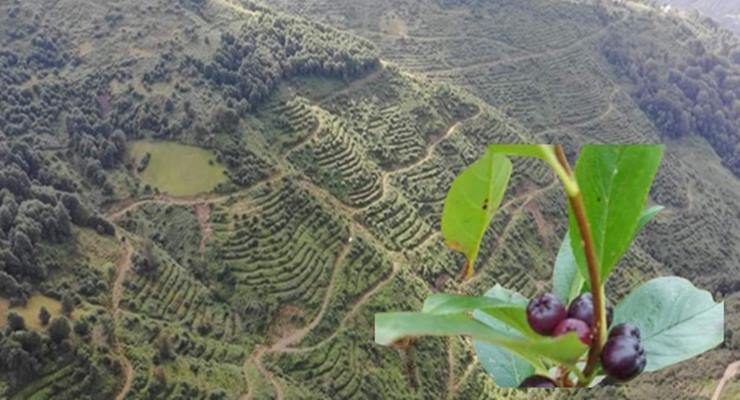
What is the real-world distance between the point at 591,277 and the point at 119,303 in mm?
35399

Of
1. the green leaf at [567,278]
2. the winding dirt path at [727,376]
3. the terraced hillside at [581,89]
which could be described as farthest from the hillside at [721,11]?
the green leaf at [567,278]

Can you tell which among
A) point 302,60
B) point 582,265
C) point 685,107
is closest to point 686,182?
point 685,107

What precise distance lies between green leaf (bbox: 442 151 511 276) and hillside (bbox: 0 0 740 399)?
2838 cm

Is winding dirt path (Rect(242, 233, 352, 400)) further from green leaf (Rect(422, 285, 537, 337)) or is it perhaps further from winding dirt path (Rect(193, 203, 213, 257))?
green leaf (Rect(422, 285, 537, 337))

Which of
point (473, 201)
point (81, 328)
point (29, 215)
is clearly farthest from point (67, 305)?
point (473, 201)

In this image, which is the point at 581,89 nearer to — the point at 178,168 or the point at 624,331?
the point at 178,168

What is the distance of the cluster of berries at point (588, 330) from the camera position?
91.7 inches

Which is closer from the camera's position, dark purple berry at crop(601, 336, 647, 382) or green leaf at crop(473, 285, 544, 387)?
dark purple berry at crop(601, 336, 647, 382)

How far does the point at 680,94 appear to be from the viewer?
85.4 m

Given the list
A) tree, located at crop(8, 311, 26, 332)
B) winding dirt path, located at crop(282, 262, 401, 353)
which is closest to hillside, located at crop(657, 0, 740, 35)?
winding dirt path, located at crop(282, 262, 401, 353)

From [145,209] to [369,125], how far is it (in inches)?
702

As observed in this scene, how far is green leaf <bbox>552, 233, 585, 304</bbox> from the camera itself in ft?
9.39

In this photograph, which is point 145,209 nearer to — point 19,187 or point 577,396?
point 19,187

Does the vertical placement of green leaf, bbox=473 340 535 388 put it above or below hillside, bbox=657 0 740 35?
above
